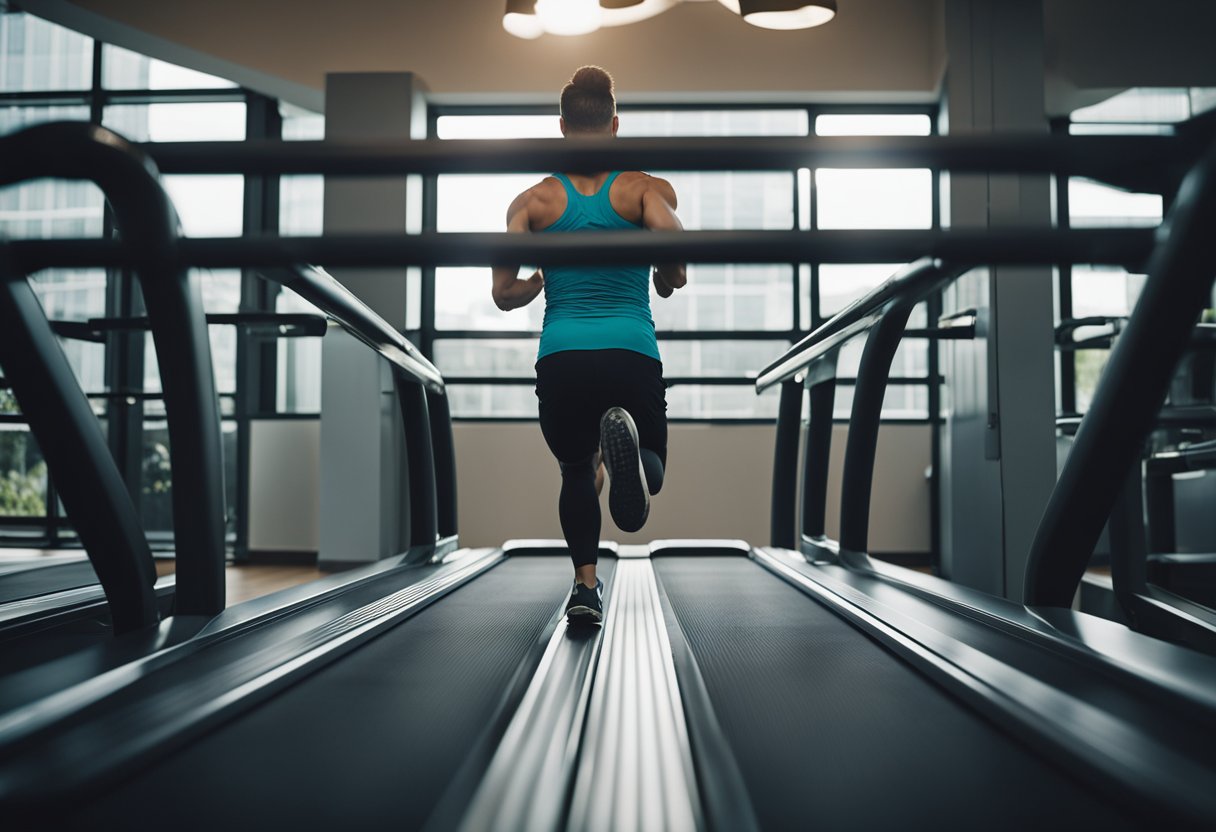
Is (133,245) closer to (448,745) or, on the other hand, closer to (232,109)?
(448,745)

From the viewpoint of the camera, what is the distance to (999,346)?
3.48 meters

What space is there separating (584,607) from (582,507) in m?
0.21

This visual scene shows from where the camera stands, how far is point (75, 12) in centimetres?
467

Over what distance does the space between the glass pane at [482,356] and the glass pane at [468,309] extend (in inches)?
3.2

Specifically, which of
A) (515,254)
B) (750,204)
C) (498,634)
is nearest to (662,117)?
(750,204)

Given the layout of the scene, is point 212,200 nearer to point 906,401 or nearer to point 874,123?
point 874,123

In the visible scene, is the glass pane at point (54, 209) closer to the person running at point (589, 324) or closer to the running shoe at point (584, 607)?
the person running at point (589, 324)

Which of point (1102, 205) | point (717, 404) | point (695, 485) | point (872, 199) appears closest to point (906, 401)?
point (717, 404)

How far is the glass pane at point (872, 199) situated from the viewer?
5.36 meters

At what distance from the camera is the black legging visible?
1834 mm

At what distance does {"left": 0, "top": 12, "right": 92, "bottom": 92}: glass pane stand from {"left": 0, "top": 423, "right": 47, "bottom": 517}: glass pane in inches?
89.0

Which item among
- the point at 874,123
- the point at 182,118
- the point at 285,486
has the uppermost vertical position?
the point at 182,118

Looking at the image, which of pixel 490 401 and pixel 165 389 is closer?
pixel 165 389

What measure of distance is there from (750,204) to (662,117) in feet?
2.60
